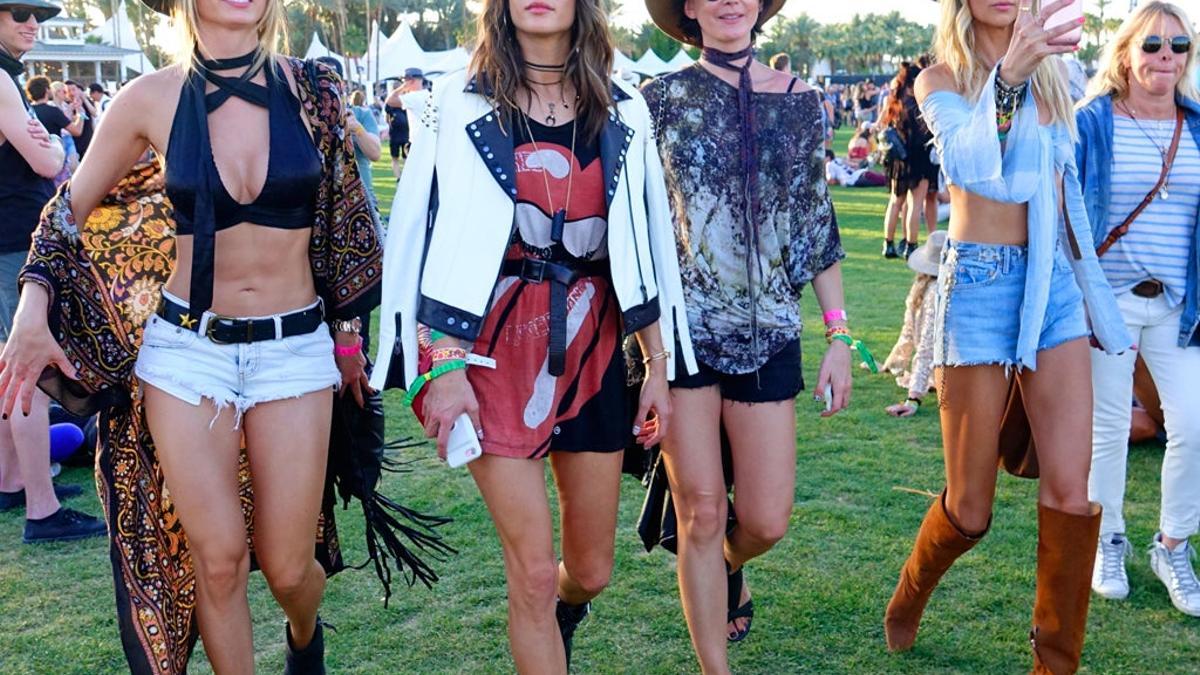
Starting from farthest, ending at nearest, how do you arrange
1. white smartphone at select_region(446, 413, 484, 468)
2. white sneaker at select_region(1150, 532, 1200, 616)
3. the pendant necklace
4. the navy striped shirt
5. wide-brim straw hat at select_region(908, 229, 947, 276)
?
1. wide-brim straw hat at select_region(908, 229, 947, 276)
2. the navy striped shirt
3. white sneaker at select_region(1150, 532, 1200, 616)
4. the pendant necklace
5. white smartphone at select_region(446, 413, 484, 468)

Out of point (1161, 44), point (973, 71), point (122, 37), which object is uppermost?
point (122, 37)

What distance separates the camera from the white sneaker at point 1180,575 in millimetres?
4352

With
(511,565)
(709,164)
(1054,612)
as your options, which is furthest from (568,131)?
(1054,612)

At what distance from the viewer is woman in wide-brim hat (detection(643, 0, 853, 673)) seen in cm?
360

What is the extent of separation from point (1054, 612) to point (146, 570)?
2759mm

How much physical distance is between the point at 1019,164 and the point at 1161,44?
1.27 meters

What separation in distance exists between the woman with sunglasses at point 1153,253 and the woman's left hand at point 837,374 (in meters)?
1.27

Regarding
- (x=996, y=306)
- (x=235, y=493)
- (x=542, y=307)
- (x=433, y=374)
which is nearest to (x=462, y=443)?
(x=433, y=374)

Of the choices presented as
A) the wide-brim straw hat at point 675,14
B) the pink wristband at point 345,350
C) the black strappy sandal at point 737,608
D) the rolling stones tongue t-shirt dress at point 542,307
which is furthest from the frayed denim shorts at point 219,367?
the black strappy sandal at point 737,608

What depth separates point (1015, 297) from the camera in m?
3.72

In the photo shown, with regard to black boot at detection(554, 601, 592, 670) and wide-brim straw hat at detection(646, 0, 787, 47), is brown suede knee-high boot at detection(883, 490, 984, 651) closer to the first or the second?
black boot at detection(554, 601, 592, 670)

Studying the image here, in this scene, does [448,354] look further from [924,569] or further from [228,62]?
[924,569]

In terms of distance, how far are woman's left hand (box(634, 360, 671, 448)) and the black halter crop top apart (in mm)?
1087


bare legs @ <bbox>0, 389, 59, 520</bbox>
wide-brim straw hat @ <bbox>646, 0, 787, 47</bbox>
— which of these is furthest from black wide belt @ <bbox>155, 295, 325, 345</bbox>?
bare legs @ <bbox>0, 389, 59, 520</bbox>
